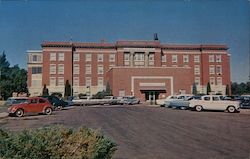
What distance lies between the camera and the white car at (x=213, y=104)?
2447 cm

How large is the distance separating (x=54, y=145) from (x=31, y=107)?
65.6 ft

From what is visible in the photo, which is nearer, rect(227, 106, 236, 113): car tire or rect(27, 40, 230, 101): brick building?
rect(227, 106, 236, 113): car tire

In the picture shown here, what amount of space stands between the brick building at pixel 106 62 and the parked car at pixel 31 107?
3918 cm

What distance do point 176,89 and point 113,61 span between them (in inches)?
692

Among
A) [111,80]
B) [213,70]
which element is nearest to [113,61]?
[111,80]

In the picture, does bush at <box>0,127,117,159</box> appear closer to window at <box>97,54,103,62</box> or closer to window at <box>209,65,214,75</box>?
window at <box>97,54,103,62</box>

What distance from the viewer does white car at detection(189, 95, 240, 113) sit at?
80.3 ft

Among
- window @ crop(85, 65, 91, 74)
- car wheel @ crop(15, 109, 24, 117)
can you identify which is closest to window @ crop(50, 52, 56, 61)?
window @ crop(85, 65, 91, 74)

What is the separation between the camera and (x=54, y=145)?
15.1ft

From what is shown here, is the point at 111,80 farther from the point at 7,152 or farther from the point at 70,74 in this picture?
the point at 7,152

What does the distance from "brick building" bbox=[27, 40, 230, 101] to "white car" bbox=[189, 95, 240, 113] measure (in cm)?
3737

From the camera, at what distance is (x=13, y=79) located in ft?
173

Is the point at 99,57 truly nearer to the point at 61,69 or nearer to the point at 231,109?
the point at 61,69

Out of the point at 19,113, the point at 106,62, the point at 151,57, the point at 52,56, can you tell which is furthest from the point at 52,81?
the point at 19,113
